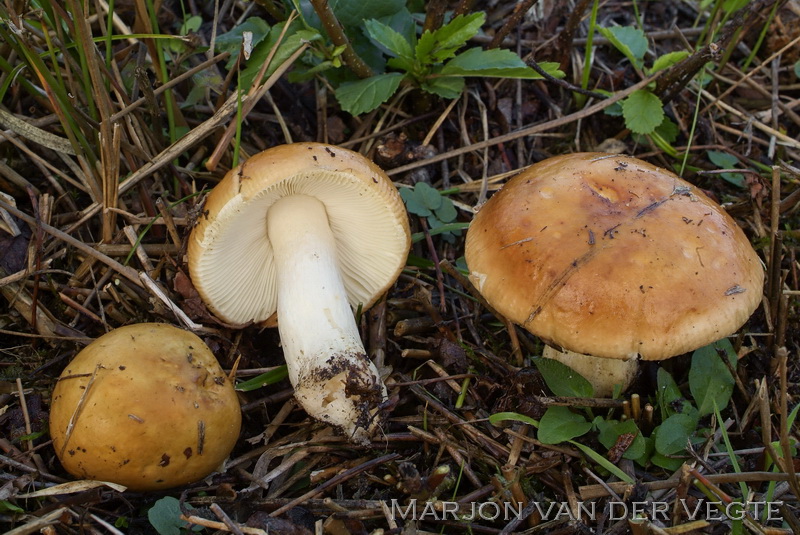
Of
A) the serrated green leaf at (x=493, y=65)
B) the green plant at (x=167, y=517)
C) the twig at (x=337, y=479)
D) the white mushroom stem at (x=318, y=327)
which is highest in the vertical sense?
the serrated green leaf at (x=493, y=65)

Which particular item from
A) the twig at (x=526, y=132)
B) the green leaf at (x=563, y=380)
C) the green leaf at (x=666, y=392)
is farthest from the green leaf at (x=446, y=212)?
the green leaf at (x=666, y=392)

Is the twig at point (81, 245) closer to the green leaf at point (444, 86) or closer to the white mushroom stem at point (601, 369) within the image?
the green leaf at point (444, 86)

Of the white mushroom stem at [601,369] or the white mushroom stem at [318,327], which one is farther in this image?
the white mushroom stem at [601,369]

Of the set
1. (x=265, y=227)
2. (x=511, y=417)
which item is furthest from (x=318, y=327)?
(x=511, y=417)

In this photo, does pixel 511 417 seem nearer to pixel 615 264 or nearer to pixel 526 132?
pixel 615 264

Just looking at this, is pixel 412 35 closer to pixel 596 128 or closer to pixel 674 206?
pixel 596 128

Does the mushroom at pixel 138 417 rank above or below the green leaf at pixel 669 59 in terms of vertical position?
below

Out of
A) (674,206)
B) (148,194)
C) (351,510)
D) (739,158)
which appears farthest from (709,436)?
(148,194)
